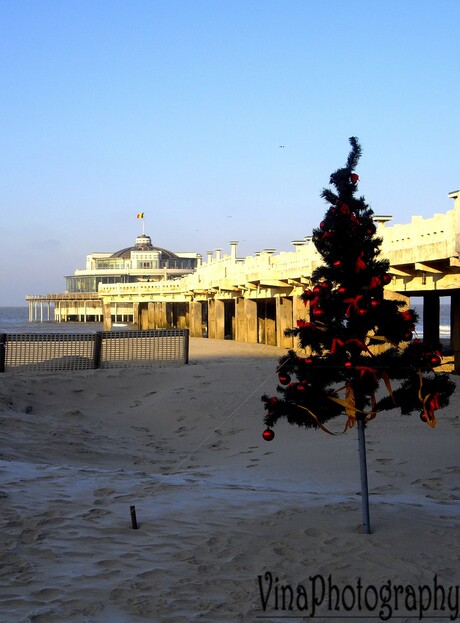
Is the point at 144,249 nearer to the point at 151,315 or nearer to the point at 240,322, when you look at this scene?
the point at 151,315

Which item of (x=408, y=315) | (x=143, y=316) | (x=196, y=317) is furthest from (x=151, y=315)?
(x=408, y=315)

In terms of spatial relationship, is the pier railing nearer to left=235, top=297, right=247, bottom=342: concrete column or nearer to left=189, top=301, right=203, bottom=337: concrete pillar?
left=235, top=297, right=247, bottom=342: concrete column

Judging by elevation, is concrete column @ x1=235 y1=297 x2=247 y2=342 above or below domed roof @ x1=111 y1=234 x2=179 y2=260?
below

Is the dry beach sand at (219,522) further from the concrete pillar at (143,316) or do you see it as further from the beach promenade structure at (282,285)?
the concrete pillar at (143,316)

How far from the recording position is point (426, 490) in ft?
24.9

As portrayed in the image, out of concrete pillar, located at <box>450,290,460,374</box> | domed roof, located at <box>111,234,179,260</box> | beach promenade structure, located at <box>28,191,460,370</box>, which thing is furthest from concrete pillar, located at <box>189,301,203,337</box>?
domed roof, located at <box>111,234,179,260</box>

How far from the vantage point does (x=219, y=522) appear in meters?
5.80

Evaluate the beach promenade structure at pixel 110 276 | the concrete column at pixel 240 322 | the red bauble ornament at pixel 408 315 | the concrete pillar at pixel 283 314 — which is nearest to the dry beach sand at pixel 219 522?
the red bauble ornament at pixel 408 315

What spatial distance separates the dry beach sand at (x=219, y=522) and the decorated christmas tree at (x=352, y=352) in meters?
0.72

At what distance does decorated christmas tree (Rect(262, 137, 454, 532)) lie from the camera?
5660 mm

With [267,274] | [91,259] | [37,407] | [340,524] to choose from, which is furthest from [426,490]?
[91,259]

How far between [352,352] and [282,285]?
2285 cm

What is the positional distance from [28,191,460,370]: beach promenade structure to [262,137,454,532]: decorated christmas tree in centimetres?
54

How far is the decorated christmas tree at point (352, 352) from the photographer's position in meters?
5.66
